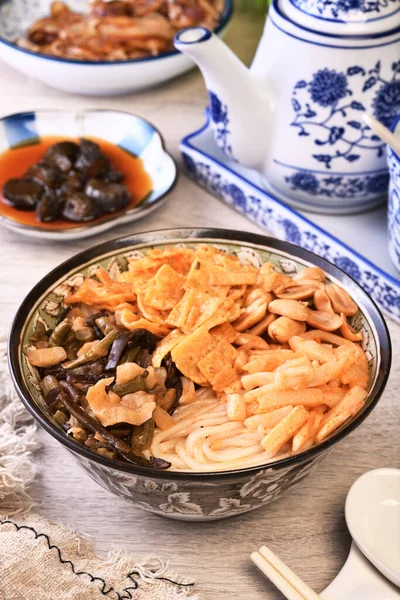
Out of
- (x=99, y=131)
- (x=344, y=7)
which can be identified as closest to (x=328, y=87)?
(x=344, y=7)

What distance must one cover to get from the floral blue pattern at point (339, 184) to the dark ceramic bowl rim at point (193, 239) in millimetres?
332

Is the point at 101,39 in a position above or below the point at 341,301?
below

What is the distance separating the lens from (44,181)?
6.09 ft

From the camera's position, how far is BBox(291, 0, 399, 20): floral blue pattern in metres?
1.51

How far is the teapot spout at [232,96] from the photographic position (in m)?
1.57

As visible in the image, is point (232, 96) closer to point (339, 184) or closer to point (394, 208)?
point (339, 184)

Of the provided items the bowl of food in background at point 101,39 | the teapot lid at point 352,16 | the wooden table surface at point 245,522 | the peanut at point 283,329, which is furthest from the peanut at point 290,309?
the bowl of food in background at point 101,39

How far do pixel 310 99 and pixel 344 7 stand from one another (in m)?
0.19

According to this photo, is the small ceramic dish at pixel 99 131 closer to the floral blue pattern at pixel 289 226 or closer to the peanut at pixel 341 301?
the floral blue pattern at pixel 289 226

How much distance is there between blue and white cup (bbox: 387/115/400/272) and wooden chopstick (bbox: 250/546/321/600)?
71 centimetres

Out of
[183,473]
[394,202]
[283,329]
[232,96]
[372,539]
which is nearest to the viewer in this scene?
[183,473]

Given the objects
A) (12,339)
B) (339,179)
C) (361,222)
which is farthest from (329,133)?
(12,339)

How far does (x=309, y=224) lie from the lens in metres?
1.67

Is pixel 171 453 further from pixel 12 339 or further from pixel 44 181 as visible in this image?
pixel 44 181
